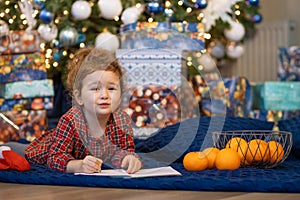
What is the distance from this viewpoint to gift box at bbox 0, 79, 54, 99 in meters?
2.75

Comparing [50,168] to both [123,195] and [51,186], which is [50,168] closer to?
[51,186]

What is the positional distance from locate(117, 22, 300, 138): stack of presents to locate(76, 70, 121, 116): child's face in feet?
1.91

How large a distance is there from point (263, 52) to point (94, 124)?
8.08 ft

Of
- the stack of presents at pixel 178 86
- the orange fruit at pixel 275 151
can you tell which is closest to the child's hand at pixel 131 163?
the orange fruit at pixel 275 151

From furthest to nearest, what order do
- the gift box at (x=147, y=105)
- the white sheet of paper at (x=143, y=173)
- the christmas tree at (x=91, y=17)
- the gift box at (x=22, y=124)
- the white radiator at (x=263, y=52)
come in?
the white radiator at (x=263, y=52) → the christmas tree at (x=91, y=17) → the gift box at (x=22, y=124) → the gift box at (x=147, y=105) → the white sheet of paper at (x=143, y=173)

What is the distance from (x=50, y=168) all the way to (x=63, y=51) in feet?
5.11

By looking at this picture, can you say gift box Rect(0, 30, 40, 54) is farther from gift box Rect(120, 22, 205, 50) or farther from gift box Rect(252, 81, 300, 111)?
gift box Rect(252, 81, 300, 111)

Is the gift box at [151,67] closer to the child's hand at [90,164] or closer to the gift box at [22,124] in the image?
the gift box at [22,124]

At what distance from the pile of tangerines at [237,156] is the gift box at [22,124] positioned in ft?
4.05

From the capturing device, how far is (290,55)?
324 centimetres

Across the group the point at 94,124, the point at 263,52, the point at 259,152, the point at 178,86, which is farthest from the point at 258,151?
the point at 263,52

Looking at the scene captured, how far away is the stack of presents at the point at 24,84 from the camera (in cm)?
274

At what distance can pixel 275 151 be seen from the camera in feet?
5.31

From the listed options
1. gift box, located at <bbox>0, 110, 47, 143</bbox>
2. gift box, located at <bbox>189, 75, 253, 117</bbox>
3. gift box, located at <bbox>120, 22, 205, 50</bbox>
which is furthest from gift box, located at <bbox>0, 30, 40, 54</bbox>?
gift box, located at <bbox>189, 75, 253, 117</bbox>
